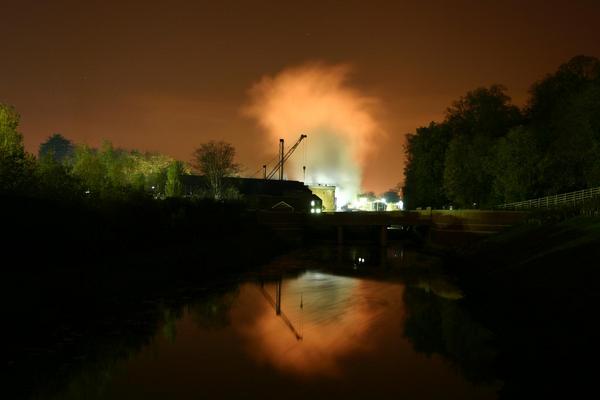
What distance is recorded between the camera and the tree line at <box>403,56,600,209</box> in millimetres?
64750

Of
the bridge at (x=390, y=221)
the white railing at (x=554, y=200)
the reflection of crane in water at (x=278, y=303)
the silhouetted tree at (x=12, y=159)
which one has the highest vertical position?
the silhouetted tree at (x=12, y=159)

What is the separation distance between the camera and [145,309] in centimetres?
2875

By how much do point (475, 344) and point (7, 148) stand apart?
124 feet

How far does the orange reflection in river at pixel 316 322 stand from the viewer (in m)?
21.4

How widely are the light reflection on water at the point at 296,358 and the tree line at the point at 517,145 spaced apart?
43374 mm

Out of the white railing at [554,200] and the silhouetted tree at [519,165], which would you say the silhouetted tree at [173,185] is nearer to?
the silhouetted tree at [519,165]

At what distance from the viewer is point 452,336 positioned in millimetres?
24688

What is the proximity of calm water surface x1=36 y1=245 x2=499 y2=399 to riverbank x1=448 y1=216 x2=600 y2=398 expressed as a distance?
3.52 feet

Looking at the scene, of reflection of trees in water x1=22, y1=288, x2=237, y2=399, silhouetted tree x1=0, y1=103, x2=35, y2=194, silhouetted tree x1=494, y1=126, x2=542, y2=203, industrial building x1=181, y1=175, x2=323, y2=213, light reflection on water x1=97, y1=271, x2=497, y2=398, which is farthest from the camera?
industrial building x1=181, y1=175, x2=323, y2=213

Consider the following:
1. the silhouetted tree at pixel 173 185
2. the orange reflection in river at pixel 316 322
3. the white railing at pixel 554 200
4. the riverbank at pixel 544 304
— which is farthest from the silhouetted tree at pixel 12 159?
the white railing at pixel 554 200

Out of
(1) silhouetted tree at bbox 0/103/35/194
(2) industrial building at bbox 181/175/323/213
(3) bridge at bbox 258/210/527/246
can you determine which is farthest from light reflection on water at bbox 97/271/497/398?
(2) industrial building at bbox 181/175/323/213

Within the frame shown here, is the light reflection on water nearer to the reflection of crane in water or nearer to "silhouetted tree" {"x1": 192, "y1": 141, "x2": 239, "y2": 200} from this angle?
the reflection of crane in water

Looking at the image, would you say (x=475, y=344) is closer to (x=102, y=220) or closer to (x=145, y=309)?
(x=145, y=309)

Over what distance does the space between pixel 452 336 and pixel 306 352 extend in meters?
7.30
